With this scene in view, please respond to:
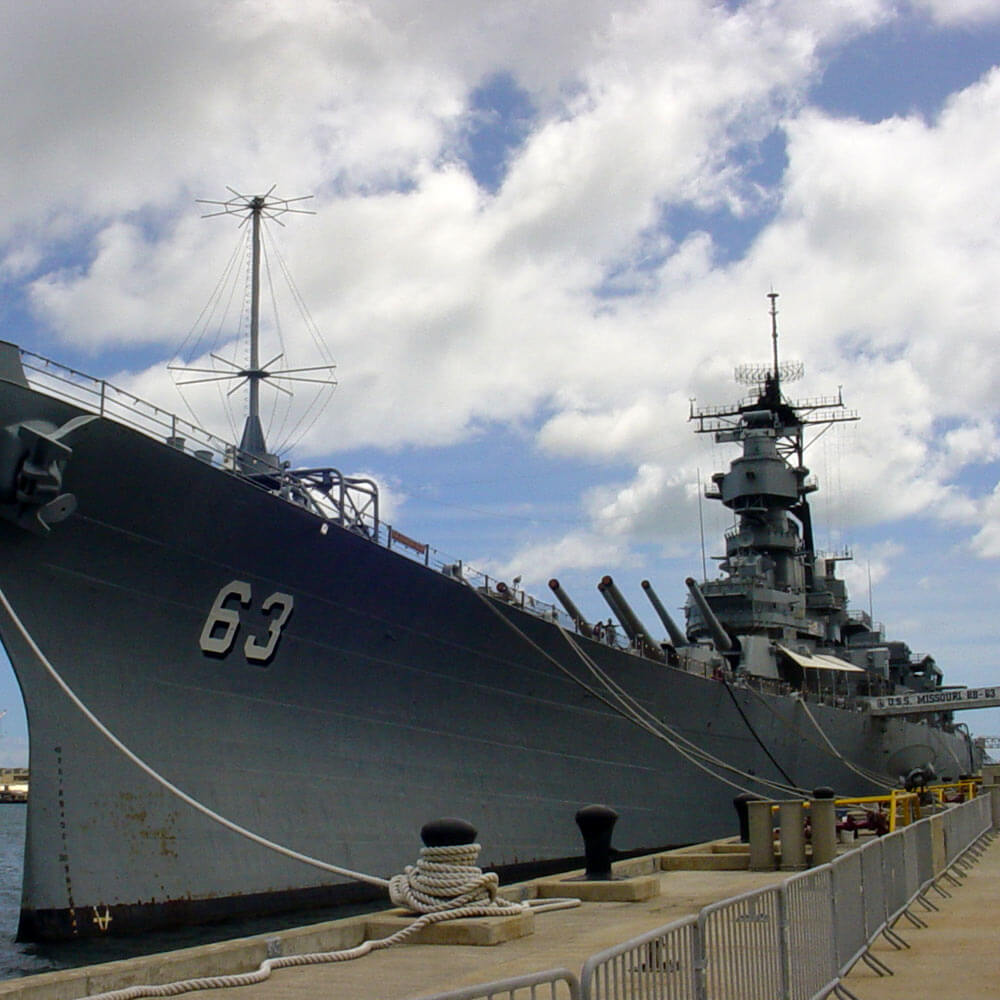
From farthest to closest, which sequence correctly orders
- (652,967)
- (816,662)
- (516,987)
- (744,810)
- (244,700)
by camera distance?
(816,662) < (744,810) < (244,700) < (652,967) < (516,987)

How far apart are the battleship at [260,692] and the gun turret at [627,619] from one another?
0.04 m

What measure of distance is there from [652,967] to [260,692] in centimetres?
850

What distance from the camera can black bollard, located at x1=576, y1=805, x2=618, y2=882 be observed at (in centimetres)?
817

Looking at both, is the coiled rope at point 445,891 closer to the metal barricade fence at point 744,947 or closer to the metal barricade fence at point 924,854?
the metal barricade fence at point 744,947

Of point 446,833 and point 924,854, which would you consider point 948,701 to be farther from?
point 446,833

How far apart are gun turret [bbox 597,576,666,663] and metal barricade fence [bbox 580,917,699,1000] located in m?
15.5

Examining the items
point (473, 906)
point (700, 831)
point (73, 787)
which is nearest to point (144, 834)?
point (73, 787)

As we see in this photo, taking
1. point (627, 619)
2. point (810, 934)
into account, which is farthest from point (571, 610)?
point (810, 934)

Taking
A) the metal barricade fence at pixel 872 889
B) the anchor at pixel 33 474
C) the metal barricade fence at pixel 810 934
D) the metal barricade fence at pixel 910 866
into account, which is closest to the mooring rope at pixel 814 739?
the metal barricade fence at pixel 910 866

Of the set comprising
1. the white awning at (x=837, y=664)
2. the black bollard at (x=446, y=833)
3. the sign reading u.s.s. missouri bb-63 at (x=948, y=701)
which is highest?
the white awning at (x=837, y=664)

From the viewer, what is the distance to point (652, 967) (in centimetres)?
381

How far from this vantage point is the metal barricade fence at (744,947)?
4.38 m

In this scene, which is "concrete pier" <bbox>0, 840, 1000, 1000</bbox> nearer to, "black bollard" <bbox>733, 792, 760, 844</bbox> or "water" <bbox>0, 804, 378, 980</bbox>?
"black bollard" <bbox>733, 792, 760, 844</bbox>

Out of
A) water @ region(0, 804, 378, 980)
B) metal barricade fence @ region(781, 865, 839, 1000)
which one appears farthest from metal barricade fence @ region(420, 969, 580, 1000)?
water @ region(0, 804, 378, 980)
